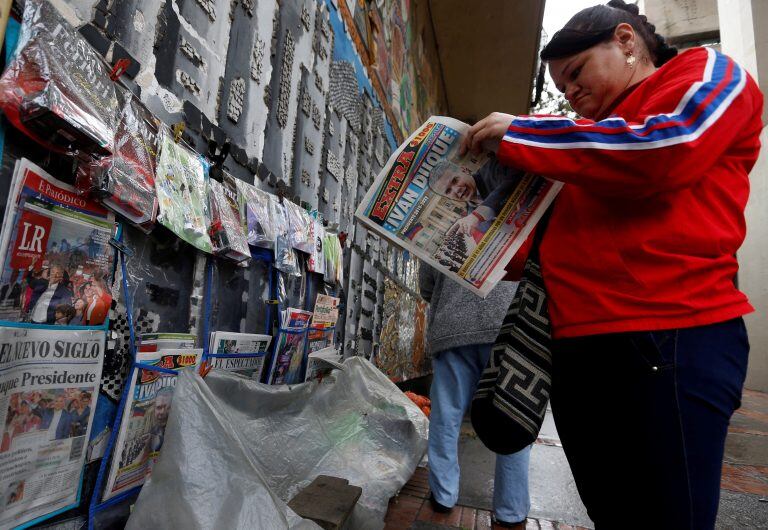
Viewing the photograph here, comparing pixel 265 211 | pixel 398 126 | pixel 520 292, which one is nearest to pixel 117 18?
pixel 265 211

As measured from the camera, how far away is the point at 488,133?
90 cm

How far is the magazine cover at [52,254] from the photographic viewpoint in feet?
3.00

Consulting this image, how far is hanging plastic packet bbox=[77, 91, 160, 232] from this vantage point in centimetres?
106

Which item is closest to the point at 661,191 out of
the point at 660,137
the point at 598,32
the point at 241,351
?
the point at 660,137

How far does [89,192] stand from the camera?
106 centimetres

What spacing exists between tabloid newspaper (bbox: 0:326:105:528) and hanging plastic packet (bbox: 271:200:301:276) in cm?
94

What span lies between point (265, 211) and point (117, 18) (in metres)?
0.86

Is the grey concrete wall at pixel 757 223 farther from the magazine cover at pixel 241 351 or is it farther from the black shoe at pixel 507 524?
the magazine cover at pixel 241 351

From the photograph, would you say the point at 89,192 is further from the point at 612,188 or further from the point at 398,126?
the point at 398,126

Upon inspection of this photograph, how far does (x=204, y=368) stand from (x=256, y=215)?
25.3 inches

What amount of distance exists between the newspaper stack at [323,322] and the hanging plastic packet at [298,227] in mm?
436

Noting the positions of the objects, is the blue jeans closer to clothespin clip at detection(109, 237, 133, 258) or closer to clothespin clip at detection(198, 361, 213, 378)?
clothespin clip at detection(198, 361, 213, 378)

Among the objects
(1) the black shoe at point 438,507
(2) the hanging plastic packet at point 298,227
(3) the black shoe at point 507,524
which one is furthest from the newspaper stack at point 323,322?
(3) the black shoe at point 507,524

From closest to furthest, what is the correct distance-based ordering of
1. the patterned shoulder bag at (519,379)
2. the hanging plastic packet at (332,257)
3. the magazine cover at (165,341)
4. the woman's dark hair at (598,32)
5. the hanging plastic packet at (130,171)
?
the patterned shoulder bag at (519,379) < the woman's dark hair at (598,32) < the hanging plastic packet at (130,171) < the magazine cover at (165,341) < the hanging plastic packet at (332,257)
